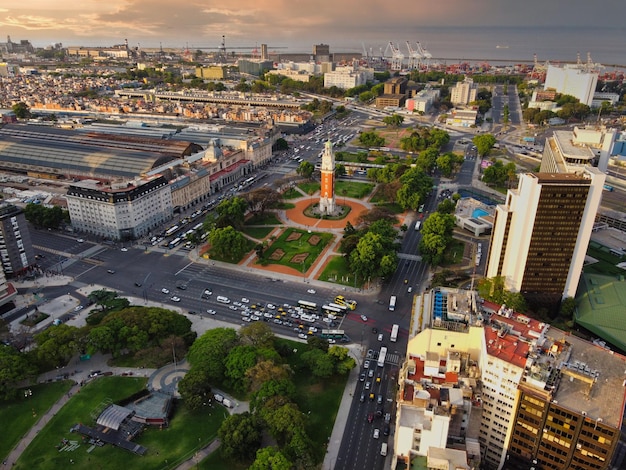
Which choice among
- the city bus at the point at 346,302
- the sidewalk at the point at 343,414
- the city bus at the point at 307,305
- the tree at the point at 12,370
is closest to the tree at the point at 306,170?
the city bus at the point at 346,302

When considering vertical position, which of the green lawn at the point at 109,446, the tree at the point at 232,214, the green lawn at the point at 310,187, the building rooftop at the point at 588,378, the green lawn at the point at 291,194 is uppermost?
the building rooftop at the point at 588,378

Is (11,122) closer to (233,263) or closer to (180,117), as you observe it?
(180,117)

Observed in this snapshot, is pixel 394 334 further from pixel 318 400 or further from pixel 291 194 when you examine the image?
pixel 291 194

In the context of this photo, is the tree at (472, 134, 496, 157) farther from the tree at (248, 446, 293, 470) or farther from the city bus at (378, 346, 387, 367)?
the tree at (248, 446, 293, 470)

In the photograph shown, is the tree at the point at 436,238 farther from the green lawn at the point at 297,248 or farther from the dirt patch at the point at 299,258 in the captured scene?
the dirt patch at the point at 299,258

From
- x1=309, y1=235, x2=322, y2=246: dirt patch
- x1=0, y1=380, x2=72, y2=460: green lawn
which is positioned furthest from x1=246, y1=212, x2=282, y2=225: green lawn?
x1=0, y1=380, x2=72, y2=460: green lawn

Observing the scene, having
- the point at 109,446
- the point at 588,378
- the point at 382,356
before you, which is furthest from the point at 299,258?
the point at 588,378

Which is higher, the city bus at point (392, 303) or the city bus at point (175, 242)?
the city bus at point (175, 242)
